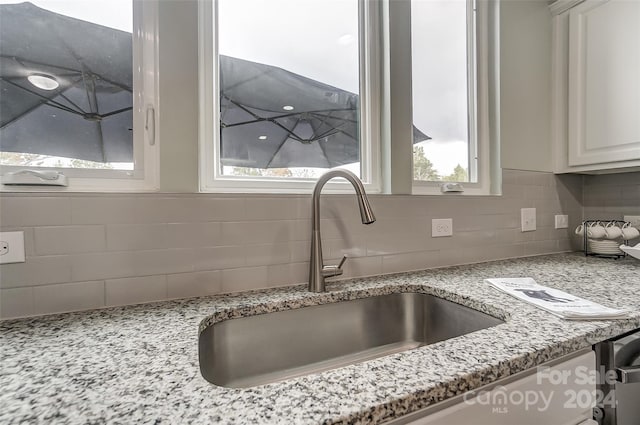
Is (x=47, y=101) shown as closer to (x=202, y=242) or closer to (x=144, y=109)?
(x=144, y=109)

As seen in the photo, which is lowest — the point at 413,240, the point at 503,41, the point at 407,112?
the point at 413,240

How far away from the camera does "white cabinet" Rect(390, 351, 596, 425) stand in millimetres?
481

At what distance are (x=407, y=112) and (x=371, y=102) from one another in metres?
0.16

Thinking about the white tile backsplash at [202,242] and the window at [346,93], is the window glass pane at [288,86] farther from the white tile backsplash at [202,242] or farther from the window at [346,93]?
the white tile backsplash at [202,242]

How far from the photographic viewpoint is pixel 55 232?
796mm

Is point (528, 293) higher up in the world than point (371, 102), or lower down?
lower down

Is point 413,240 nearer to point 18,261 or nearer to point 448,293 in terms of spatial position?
point 448,293

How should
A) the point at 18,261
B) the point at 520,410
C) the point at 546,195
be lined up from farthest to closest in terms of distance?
1. the point at 546,195
2. the point at 18,261
3. the point at 520,410

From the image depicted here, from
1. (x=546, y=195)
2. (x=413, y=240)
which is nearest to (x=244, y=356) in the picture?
(x=413, y=240)

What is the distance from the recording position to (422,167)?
56.9 inches

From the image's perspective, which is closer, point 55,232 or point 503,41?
point 55,232

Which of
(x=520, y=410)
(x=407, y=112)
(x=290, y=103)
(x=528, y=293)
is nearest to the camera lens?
(x=520, y=410)

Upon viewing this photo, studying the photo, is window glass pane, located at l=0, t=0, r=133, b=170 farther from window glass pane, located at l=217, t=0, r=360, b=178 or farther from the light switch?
the light switch

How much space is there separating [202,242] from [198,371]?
0.51m
